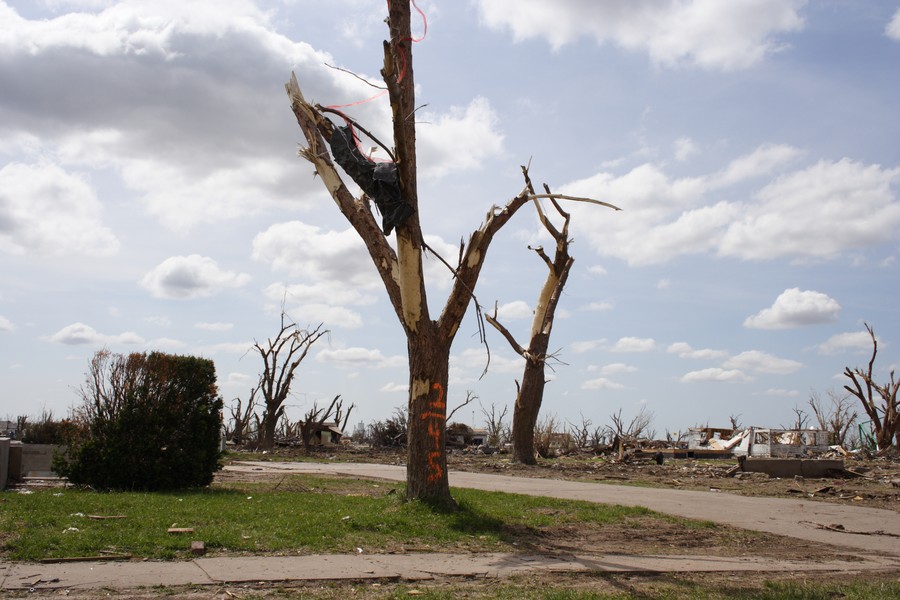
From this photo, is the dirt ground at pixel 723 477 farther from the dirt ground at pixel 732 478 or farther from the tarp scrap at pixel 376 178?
the tarp scrap at pixel 376 178

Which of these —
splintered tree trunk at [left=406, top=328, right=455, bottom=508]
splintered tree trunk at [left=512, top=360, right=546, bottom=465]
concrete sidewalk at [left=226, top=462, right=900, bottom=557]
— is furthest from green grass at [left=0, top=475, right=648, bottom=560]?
splintered tree trunk at [left=512, top=360, right=546, bottom=465]

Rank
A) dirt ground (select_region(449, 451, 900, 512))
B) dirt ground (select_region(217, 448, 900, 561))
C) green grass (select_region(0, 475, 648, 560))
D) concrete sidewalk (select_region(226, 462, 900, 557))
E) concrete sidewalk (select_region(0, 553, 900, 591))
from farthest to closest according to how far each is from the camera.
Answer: dirt ground (select_region(449, 451, 900, 512))
concrete sidewalk (select_region(226, 462, 900, 557))
dirt ground (select_region(217, 448, 900, 561))
green grass (select_region(0, 475, 648, 560))
concrete sidewalk (select_region(0, 553, 900, 591))

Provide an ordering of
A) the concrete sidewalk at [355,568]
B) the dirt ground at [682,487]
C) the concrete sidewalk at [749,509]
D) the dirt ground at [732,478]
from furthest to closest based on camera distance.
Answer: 1. the dirt ground at [732,478]
2. the concrete sidewalk at [749,509]
3. the dirt ground at [682,487]
4. the concrete sidewalk at [355,568]

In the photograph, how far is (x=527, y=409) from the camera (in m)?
22.7

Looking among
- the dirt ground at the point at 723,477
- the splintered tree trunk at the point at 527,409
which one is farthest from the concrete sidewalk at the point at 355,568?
the splintered tree trunk at the point at 527,409

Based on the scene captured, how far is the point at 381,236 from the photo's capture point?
1045 centimetres

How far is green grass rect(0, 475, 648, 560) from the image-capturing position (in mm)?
7203

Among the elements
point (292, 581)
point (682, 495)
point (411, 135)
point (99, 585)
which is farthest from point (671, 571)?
point (682, 495)

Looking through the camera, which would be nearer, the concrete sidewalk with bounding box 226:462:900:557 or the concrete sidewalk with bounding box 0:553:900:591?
the concrete sidewalk with bounding box 0:553:900:591

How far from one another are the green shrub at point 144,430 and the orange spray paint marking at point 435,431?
4319mm

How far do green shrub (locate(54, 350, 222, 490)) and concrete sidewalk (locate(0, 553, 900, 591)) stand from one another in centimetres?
545

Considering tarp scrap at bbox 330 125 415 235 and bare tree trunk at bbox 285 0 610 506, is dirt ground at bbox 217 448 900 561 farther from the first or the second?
tarp scrap at bbox 330 125 415 235

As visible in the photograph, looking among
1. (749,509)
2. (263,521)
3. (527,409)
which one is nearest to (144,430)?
(263,521)

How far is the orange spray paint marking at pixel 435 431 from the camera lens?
389 inches
